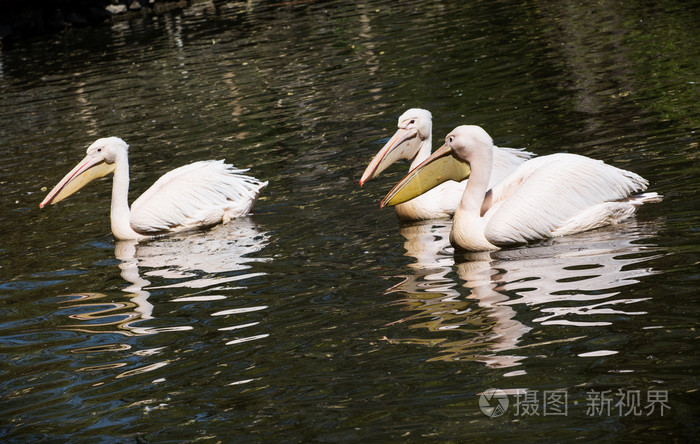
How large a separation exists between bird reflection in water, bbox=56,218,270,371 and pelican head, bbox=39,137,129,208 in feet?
2.83

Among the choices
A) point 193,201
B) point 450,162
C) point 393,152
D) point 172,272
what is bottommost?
point 172,272

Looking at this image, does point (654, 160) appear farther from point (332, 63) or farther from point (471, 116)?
point (332, 63)

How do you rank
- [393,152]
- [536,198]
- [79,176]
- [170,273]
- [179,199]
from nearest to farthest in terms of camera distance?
[536,198] < [170,273] < [393,152] < [179,199] < [79,176]

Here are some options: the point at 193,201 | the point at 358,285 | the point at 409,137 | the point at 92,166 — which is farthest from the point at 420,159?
the point at 92,166

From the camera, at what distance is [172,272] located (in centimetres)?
606

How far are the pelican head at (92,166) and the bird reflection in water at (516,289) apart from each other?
9.84 ft

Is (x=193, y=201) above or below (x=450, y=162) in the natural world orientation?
below

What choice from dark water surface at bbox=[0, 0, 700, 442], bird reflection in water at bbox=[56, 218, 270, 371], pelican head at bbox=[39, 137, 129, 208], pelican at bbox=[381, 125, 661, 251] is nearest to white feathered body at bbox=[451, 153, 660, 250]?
pelican at bbox=[381, 125, 661, 251]

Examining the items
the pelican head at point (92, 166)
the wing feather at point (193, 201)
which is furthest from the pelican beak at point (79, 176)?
the wing feather at point (193, 201)

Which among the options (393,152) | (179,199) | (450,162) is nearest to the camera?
(450,162)

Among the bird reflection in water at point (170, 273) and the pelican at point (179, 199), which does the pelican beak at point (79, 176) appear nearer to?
the pelican at point (179, 199)

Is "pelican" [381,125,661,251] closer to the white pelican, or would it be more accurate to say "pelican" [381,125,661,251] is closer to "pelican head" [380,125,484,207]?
"pelican head" [380,125,484,207]

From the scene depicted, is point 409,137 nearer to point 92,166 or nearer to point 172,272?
point 172,272

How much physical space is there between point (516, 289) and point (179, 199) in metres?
3.37
